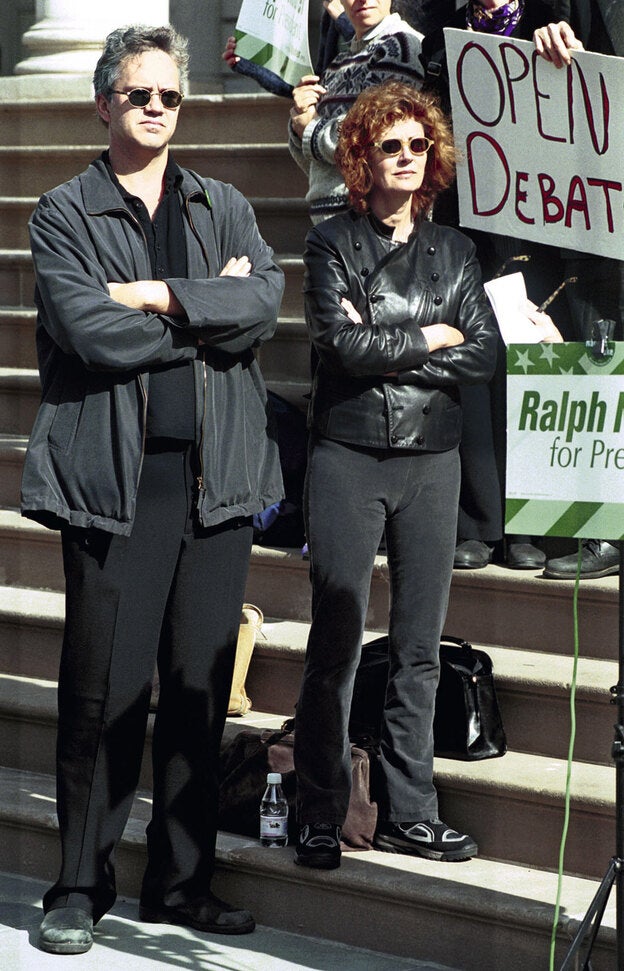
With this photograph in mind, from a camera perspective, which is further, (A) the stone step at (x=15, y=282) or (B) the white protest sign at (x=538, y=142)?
(A) the stone step at (x=15, y=282)

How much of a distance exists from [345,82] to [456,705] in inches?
81.8

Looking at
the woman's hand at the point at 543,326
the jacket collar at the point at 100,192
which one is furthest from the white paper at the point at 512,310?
the jacket collar at the point at 100,192

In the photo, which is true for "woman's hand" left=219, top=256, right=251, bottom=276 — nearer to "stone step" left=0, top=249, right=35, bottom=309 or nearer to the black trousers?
the black trousers

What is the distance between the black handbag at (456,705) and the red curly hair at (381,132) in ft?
4.28

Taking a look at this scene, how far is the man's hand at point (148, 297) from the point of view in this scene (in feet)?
14.0

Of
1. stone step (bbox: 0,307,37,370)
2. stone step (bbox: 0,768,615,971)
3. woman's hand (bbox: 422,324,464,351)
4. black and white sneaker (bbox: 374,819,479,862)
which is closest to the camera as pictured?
stone step (bbox: 0,768,615,971)

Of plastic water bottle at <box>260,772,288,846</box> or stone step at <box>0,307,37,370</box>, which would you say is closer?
plastic water bottle at <box>260,772,288,846</box>

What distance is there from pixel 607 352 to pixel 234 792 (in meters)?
1.98

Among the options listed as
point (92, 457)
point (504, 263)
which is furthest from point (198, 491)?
point (504, 263)

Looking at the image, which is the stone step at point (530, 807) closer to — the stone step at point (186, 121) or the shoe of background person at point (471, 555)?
the shoe of background person at point (471, 555)

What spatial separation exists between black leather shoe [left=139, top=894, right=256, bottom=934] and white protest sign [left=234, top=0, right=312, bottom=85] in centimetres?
267

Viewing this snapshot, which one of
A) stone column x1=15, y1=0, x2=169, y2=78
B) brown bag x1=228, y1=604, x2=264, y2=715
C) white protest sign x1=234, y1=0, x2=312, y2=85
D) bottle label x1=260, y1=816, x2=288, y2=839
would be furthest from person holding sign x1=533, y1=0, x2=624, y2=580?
stone column x1=15, y1=0, x2=169, y2=78

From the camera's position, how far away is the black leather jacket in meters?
4.36

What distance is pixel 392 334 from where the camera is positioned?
4.36m
